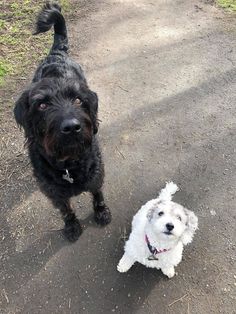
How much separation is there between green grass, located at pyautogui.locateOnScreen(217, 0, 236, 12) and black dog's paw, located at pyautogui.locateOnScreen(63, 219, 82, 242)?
16.4ft

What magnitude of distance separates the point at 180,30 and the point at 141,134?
2484 mm

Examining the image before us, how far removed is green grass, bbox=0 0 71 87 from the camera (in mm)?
5994

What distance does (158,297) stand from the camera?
12.7 ft

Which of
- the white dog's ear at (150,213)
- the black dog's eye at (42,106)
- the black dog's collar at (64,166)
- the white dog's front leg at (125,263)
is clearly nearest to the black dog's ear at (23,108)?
the black dog's eye at (42,106)

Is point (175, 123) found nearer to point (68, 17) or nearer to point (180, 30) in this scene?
point (180, 30)

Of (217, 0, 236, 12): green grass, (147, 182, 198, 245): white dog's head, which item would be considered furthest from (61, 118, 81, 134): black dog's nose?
(217, 0, 236, 12): green grass

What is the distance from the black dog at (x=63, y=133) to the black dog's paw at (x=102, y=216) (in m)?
0.11

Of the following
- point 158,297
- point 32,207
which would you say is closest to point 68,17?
point 32,207

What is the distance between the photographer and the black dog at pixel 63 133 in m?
2.95

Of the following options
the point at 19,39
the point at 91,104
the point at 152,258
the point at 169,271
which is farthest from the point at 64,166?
the point at 19,39

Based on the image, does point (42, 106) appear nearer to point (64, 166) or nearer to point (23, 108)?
point (23, 108)

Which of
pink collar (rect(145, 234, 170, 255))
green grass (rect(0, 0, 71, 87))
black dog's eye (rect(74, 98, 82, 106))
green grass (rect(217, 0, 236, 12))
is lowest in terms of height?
pink collar (rect(145, 234, 170, 255))

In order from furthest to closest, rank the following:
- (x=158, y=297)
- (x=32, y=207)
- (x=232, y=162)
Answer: (x=232, y=162) < (x=32, y=207) < (x=158, y=297)

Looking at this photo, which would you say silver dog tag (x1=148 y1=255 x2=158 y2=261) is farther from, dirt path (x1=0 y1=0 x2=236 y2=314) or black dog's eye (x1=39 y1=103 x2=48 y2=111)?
black dog's eye (x1=39 y1=103 x2=48 y2=111)
